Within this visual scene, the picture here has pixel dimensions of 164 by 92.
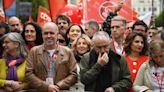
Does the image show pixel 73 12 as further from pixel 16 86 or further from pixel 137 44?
pixel 16 86

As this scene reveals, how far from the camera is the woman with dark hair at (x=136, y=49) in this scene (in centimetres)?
627

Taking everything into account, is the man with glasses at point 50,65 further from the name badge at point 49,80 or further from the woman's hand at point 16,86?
the woman's hand at point 16,86

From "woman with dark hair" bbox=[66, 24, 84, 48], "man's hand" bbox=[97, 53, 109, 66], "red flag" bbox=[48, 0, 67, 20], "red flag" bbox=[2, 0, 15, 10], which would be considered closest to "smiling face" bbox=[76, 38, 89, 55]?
"woman with dark hair" bbox=[66, 24, 84, 48]

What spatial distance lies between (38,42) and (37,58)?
1153mm

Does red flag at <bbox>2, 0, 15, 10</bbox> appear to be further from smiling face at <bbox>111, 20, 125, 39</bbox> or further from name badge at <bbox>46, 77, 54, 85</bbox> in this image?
name badge at <bbox>46, 77, 54, 85</bbox>

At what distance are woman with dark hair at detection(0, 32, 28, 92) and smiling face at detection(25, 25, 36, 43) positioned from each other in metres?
0.39

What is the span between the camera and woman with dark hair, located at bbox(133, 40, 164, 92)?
5555mm

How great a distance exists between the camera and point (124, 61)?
5766mm

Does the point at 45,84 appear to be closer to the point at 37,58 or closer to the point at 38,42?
the point at 37,58

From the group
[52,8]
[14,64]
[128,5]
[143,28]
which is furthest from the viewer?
[52,8]

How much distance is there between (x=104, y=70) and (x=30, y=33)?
1599 millimetres

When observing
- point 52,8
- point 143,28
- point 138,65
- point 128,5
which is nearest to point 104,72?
point 138,65

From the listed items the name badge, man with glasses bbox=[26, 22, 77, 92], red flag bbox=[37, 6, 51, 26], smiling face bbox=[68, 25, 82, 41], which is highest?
red flag bbox=[37, 6, 51, 26]

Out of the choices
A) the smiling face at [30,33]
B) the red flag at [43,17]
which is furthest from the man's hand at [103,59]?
the red flag at [43,17]
